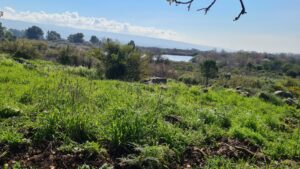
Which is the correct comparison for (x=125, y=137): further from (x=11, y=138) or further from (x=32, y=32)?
(x=32, y=32)

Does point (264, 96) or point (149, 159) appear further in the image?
point (264, 96)

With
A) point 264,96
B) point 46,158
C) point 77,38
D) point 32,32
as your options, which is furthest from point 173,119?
point 77,38

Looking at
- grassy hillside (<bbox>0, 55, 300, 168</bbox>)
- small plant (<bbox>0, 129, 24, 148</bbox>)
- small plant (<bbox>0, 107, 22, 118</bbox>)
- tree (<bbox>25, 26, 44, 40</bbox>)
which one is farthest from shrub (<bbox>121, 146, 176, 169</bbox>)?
tree (<bbox>25, 26, 44, 40</bbox>)

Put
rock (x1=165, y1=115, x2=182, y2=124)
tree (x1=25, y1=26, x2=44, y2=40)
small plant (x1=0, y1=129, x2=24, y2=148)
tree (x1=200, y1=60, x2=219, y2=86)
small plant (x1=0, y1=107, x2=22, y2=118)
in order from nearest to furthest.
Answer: small plant (x1=0, y1=129, x2=24, y2=148)
small plant (x1=0, y1=107, x2=22, y2=118)
rock (x1=165, y1=115, x2=182, y2=124)
tree (x1=200, y1=60, x2=219, y2=86)
tree (x1=25, y1=26, x2=44, y2=40)

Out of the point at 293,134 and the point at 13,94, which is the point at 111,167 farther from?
the point at 293,134

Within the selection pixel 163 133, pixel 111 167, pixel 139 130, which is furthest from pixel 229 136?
pixel 111 167

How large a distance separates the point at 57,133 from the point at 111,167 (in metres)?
1.18

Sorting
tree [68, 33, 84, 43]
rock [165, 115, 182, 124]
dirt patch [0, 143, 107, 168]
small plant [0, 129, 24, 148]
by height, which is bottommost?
tree [68, 33, 84, 43]

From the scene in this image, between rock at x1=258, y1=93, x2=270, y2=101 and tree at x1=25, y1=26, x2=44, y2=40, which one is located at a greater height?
rock at x1=258, y1=93, x2=270, y2=101

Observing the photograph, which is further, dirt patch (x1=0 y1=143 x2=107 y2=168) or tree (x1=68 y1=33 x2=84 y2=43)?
tree (x1=68 y1=33 x2=84 y2=43)

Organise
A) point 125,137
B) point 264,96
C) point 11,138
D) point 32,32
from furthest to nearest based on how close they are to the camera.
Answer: point 32,32 → point 264,96 → point 125,137 → point 11,138

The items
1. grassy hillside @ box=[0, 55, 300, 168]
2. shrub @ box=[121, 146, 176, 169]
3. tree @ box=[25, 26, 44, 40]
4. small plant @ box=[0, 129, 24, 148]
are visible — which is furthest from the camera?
tree @ box=[25, 26, 44, 40]

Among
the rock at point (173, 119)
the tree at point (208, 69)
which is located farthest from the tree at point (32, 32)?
the rock at point (173, 119)

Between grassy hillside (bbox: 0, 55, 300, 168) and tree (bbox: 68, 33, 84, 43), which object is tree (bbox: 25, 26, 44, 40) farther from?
grassy hillside (bbox: 0, 55, 300, 168)
